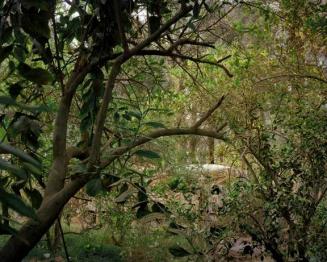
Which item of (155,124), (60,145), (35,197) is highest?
(155,124)

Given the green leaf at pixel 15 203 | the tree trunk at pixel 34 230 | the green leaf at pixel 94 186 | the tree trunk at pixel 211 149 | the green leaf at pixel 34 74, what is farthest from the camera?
the tree trunk at pixel 211 149

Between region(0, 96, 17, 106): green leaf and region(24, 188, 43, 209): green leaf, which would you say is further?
region(24, 188, 43, 209): green leaf

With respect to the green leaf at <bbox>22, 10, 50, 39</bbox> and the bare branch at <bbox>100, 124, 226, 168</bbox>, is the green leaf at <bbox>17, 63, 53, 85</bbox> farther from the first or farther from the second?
the bare branch at <bbox>100, 124, 226, 168</bbox>

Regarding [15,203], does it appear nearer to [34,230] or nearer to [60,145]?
[34,230]

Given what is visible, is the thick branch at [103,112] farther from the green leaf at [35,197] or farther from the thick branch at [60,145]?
the green leaf at [35,197]

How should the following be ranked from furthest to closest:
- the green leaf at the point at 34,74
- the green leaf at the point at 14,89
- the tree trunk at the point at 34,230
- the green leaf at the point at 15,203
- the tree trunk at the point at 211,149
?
the tree trunk at the point at 211,149, the green leaf at the point at 14,89, the green leaf at the point at 34,74, the tree trunk at the point at 34,230, the green leaf at the point at 15,203

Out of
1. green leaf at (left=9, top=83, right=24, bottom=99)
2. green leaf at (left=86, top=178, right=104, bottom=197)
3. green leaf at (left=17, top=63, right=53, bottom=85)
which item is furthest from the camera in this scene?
green leaf at (left=9, top=83, right=24, bottom=99)

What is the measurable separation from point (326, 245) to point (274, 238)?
1.22ft

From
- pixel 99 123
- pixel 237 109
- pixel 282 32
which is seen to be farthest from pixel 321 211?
pixel 99 123

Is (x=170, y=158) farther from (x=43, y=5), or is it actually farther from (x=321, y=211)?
(x=43, y=5)

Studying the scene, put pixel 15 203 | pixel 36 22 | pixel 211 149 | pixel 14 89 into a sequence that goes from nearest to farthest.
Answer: pixel 15 203 → pixel 36 22 → pixel 14 89 → pixel 211 149

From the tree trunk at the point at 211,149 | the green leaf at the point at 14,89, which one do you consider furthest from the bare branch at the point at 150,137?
the tree trunk at the point at 211,149

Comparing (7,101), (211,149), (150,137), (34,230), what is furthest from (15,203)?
(211,149)

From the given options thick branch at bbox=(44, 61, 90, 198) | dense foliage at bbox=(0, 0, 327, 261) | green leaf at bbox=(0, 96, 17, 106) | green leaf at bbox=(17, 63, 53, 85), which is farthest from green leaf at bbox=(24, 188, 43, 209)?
green leaf at bbox=(0, 96, 17, 106)
